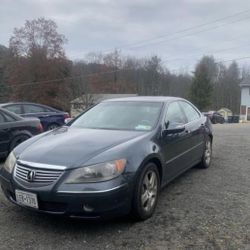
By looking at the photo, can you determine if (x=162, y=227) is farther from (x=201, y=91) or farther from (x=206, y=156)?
(x=201, y=91)

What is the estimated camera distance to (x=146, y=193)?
4.63 metres

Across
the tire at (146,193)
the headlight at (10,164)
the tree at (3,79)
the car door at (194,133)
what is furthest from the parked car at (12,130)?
the tree at (3,79)

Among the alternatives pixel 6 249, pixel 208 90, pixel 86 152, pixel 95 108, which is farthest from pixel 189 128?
pixel 208 90

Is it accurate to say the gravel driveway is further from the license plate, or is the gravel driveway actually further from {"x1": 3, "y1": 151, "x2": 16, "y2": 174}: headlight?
{"x1": 3, "y1": 151, "x2": 16, "y2": 174}: headlight

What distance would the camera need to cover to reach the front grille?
13.3ft

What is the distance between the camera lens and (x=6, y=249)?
3834 mm

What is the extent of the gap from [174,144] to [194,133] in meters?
1.11

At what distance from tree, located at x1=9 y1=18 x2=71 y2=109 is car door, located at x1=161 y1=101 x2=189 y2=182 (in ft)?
152

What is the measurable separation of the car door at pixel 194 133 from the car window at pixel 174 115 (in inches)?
6.1

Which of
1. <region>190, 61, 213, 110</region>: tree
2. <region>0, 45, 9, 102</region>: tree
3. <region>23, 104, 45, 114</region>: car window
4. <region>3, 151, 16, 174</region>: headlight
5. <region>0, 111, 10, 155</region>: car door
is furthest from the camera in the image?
<region>190, 61, 213, 110</region>: tree

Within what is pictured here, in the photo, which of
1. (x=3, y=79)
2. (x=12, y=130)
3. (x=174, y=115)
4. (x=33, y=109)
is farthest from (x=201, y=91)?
(x=174, y=115)

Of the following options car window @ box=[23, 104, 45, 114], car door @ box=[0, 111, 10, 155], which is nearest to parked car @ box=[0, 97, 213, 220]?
car door @ box=[0, 111, 10, 155]

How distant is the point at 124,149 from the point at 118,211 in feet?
2.28

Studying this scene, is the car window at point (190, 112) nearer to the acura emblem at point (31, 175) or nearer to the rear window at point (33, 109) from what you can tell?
the acura emblem at point (31, 175)
